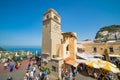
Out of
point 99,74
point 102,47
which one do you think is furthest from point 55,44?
point 102,47

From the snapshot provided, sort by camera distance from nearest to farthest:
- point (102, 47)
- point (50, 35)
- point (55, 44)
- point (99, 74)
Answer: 1. point (99, 74)
2. point (50, 35)
3. point (55, 44)
4. point (102, 47)

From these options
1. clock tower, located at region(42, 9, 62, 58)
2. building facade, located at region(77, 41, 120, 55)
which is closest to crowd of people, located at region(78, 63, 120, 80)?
clock tower, located at region(42, 9, 62, 58)

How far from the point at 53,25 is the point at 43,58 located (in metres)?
7.52

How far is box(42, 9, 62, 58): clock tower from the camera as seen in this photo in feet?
65.3

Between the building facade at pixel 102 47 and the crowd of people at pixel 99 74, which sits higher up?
the building facade at pixel 102 47

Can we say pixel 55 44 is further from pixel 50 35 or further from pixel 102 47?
pixel 102 47

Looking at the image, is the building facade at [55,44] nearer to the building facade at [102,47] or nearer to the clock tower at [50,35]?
the clock tower at [50,35]

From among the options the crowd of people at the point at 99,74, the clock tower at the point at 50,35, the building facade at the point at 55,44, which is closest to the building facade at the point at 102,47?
the crowd of people at the point at 99,74

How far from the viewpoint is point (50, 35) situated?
65.3 feet

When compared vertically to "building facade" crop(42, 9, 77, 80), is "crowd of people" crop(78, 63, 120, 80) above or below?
below

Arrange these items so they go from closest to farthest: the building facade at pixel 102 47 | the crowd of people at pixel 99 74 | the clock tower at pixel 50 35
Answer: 1. the crowd of people at pixel 99 74
2. the clock tower at pixel 50 35
3. the building facade at pixel 102 47

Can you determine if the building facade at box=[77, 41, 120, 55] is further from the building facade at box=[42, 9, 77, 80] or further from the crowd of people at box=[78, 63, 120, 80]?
the building facade at box=[42, 9, 77, 80]

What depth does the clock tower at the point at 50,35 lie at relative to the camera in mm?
19891

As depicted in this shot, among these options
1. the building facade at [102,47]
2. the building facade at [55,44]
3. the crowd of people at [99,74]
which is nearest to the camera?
the crowd of people at [99,74]
